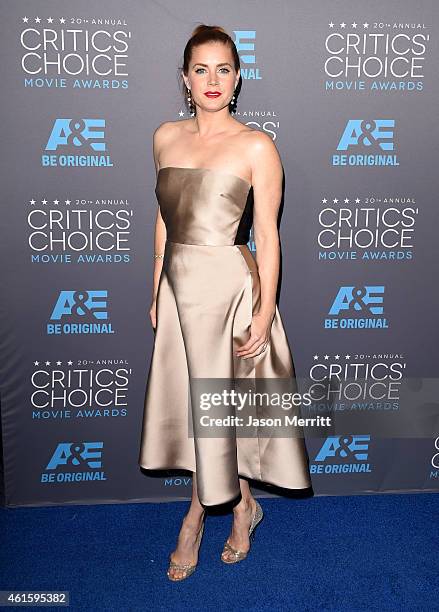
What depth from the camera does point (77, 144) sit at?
11.3ft

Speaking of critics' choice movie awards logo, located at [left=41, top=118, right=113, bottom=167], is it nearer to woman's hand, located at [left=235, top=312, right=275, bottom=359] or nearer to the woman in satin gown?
the woman in satin gown

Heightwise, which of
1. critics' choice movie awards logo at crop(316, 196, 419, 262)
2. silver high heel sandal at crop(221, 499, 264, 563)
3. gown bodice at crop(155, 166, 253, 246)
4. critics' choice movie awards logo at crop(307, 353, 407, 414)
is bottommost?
silver high heel sandal at crop(221, 499, 264, 563)

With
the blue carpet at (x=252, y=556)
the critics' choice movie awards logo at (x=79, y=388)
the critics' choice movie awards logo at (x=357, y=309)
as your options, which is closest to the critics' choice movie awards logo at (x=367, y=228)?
the critics' choice movie awards logo at (x=357, y=309)

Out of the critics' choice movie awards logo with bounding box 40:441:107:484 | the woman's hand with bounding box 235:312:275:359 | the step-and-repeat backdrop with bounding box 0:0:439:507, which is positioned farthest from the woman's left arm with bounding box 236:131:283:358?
the critics' choice movie awards logo with bounding box 40:441:107:484

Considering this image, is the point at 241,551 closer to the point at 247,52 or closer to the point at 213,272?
the point at 213,272

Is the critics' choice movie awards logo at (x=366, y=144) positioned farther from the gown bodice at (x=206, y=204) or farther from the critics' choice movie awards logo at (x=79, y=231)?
the critics' choice movie awards logo at (x=79, y=231)

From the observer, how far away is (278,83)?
11.3ft

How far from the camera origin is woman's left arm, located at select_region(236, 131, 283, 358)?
289 centimetres

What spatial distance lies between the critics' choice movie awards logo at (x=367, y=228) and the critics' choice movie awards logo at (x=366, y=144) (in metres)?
0.18

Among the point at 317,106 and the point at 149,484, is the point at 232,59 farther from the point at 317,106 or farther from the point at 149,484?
the point at 149,484

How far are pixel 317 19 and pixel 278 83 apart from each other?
0.34m

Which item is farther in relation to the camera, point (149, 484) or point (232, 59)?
point (149, 484)

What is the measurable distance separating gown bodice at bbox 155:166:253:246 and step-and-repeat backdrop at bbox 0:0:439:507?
58cm

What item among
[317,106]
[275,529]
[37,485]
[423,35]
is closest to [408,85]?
[423,35]
